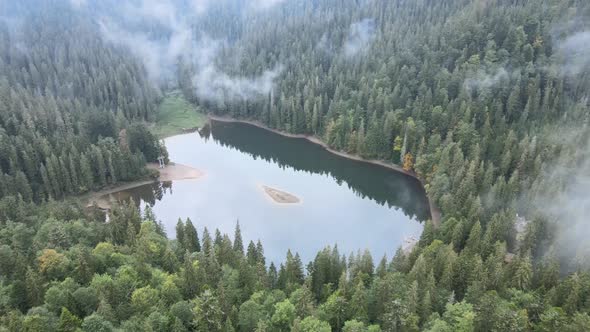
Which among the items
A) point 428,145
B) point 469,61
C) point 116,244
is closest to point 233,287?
point 116,244

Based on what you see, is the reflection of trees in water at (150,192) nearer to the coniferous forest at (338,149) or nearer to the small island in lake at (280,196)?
the coniferous forest at (338,149)

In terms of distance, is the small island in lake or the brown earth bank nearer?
the brown earth bank

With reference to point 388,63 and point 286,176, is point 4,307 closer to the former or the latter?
point 286,176

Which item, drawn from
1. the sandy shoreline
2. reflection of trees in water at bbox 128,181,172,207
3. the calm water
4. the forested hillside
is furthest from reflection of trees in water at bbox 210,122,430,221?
the forested hillside

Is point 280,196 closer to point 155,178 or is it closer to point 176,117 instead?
point 155,178

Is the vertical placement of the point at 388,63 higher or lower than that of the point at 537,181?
higher

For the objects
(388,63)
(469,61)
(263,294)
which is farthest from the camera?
(388,63)

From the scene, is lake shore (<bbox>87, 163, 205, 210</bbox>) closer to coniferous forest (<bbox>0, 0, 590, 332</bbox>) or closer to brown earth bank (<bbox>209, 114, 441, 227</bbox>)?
coniferous forest (<bbox>0, 0, 590, 332</bbox>)
